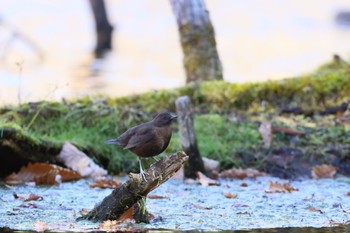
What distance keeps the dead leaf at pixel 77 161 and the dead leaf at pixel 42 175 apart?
19 cm

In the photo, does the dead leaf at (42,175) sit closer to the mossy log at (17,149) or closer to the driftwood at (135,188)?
the mossy log at (17,149)

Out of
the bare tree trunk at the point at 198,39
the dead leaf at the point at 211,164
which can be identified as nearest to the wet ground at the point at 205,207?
the dead leaf at the point at 211,164

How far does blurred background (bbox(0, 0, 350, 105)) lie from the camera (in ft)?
50.5

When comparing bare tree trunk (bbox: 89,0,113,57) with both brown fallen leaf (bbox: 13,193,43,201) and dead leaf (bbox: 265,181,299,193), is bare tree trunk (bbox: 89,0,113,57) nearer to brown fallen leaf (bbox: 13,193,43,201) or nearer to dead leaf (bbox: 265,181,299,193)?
dead leaf (bbox: 265,181,299,193)

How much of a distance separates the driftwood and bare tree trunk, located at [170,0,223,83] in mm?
5134

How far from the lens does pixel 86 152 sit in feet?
24.7

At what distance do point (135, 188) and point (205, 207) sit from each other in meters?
0.97

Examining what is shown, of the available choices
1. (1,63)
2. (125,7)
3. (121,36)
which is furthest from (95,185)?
(125,7)

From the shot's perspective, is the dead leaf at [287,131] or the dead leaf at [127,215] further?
the dead leaf at [287,131]

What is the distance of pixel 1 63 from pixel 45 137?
9.68 meters

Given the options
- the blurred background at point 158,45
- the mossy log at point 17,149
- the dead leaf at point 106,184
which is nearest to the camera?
the dead leaf at point 106,184

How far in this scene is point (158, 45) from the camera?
20938mm

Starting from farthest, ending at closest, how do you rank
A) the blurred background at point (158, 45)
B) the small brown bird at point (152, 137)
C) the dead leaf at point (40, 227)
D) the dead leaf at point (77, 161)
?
the blurred background at point (158, 45) < the dead leaf at point (77, 161) < the small brown bird at point (152, 137) < the dead leaf at point (40, 227)

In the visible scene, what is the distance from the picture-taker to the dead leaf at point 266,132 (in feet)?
26.2
